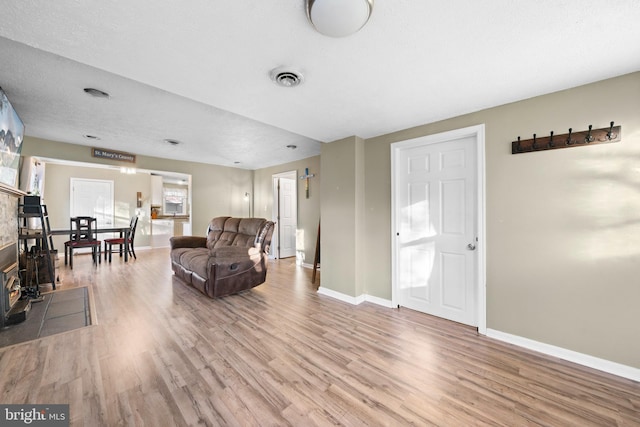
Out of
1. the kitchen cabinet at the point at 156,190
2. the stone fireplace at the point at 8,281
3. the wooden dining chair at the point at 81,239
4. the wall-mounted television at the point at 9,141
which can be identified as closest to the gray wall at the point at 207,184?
the kitchen cabinet at the point at 156,190

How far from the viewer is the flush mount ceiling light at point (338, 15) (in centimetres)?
114

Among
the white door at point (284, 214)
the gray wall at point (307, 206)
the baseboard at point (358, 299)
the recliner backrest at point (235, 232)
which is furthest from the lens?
the white door at point (284, 214)

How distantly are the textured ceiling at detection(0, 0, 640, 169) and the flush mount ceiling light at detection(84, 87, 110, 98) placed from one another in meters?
0.07

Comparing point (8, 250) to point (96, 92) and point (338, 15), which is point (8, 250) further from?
point (338, 15)

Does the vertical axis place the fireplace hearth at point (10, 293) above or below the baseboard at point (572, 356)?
above

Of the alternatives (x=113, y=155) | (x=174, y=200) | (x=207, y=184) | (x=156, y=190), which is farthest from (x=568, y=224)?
(x=174, y=200)

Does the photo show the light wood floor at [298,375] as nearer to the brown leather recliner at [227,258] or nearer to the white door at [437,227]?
the white door at [437,227]

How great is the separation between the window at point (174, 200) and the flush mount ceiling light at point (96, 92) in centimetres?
→ 827

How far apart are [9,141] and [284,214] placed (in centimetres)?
455

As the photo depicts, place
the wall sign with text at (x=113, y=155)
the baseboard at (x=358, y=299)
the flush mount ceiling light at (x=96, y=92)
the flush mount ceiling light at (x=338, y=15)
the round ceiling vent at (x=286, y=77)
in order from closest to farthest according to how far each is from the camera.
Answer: the flush mount ceiling light at (x=338, y=15) → the round ceiling vent at (x=286, y=77) → the flush mount ceiling light at (x=96, y=92) → the baseboard at (x=358, y=299) → the wall sign with text at (x=113, y=155)

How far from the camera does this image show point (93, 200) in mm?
6664

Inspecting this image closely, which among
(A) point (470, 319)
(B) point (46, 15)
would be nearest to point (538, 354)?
(A) point (470, 319)

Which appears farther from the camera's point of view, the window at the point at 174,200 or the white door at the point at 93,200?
the window at the point at 174,200

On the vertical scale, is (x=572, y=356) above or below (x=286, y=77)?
below
